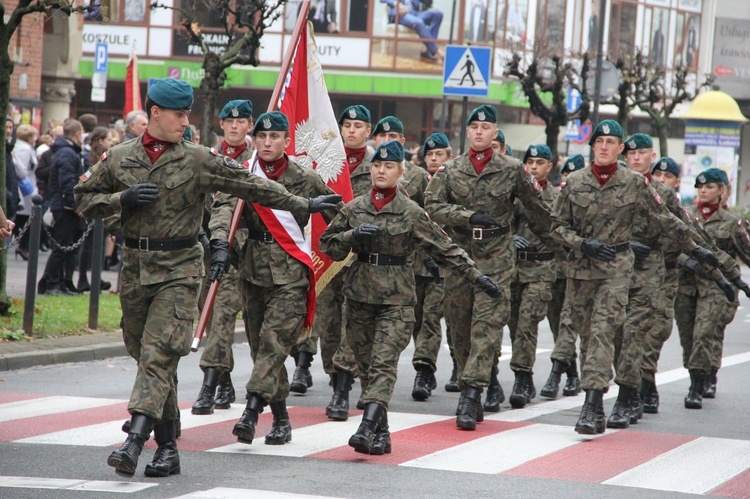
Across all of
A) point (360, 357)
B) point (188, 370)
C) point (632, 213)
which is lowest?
point (188, 370)

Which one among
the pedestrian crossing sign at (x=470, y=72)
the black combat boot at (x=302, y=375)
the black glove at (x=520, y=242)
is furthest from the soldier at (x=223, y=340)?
the pedestrian crossing sign at (x=470, y=72)

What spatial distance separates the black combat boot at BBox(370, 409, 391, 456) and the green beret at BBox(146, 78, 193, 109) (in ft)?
7.55

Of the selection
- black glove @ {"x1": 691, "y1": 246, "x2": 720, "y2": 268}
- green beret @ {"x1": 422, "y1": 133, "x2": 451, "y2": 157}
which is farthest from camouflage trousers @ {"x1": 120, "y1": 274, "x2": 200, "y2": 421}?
green beret @ {"x1": 422, "y1": 133, "x2": 451, "y2": 157}

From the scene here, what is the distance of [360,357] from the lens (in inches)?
343

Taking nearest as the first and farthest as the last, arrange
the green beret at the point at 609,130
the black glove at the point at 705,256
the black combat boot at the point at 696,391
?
the green beret at the point at 609,130
the black glove at the point at 705,256
the black combat boot at the point at 696,391

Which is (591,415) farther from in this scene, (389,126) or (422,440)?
(389,126)

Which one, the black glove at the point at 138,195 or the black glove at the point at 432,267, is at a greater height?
the black glove at the point at 138,195

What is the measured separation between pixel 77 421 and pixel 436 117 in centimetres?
3794

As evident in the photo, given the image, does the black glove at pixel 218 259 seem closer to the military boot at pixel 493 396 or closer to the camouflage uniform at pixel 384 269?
the camouflage uniform at pixel 384 269

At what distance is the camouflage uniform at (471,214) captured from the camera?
974 cm

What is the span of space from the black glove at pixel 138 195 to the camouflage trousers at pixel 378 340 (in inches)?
79.1

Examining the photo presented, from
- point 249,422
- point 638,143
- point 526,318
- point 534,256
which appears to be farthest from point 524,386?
point 249,422

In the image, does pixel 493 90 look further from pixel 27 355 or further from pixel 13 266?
pixel 27 355

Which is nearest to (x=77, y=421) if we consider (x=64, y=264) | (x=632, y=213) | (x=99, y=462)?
(x=99, y=462)
